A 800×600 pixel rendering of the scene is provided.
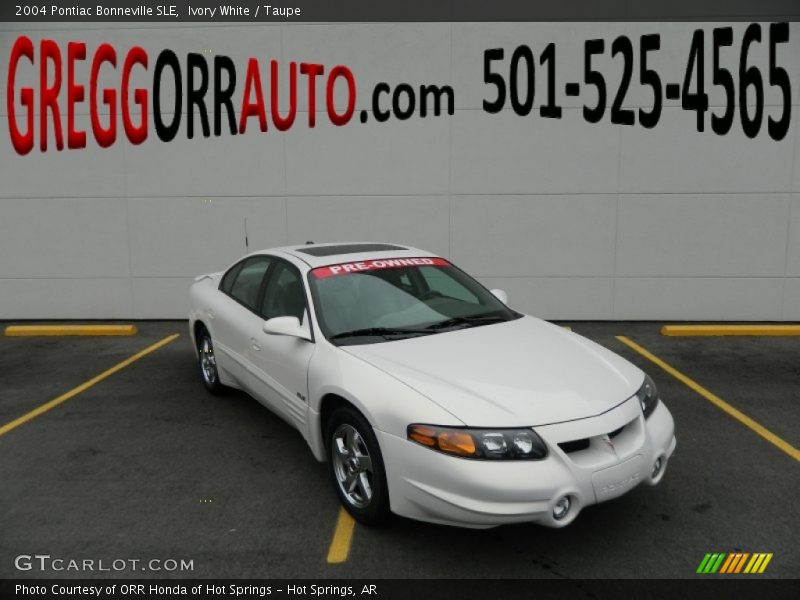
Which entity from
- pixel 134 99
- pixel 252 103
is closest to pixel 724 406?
pixel 252 103

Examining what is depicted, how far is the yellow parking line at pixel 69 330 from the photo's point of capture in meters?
8.77

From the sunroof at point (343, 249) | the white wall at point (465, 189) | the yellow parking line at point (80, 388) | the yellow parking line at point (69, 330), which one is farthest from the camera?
the white wall at point (465, 189)

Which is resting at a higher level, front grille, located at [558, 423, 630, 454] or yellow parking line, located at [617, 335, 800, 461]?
front grille, located at [558, 423, 630, 454]

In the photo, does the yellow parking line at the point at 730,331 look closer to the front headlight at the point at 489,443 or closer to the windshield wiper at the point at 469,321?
the windshield wiper at the point at 469,321

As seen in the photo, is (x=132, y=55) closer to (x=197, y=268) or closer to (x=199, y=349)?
(x=197, y=268)

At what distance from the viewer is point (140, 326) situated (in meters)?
9.34

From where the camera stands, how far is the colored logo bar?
3.09m

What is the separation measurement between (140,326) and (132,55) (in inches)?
161

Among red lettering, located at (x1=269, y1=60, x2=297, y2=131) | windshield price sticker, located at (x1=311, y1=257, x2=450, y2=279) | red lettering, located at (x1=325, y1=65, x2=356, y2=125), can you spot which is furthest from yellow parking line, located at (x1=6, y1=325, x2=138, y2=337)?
windshield price sticker, located at (x1=311, y1=257, x2=450, y2=279)

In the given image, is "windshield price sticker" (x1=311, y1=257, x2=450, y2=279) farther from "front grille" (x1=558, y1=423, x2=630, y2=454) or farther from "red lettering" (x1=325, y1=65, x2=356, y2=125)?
"red lettering" (x1=325, y1=65, x2=356, y2=125)
